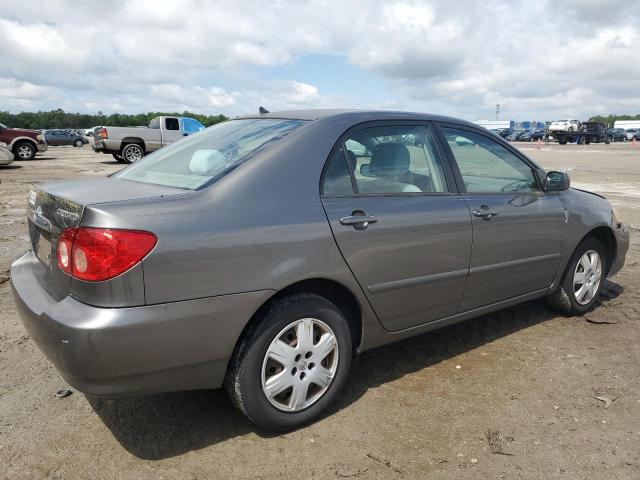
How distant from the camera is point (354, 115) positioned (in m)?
3.14

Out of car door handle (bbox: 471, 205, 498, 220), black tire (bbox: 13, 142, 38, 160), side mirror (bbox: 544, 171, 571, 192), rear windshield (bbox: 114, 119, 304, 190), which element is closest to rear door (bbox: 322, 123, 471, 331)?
car door handle (bbox: 471, 205, 498, 220)

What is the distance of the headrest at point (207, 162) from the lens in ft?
8.98

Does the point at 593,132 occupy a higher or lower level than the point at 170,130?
higher

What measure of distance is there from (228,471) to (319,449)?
449mm

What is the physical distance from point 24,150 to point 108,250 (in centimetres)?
2316

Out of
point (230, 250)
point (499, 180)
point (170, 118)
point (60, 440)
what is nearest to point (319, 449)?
Result: point (230, 250)

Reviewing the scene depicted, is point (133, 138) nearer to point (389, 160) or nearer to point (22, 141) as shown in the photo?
point (22, 141)

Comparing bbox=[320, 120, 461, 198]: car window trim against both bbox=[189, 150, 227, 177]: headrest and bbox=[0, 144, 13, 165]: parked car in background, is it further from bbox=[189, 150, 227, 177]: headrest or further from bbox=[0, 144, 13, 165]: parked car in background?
bbox=[0, 144, 13, 165]: parked car in background

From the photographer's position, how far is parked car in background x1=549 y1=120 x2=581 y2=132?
157ft

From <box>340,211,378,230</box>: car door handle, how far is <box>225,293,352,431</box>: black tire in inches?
16.2

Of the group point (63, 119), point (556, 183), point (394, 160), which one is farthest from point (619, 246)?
point (63, 119)

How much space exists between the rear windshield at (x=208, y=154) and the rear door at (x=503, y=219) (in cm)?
121

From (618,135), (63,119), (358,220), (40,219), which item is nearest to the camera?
(40,219)

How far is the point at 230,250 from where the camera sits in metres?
2.36
